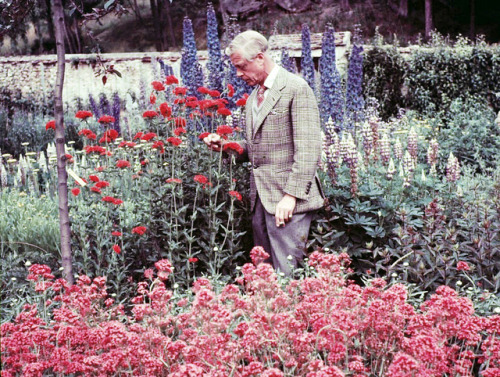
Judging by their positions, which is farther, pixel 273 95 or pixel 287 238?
pixel 287 238

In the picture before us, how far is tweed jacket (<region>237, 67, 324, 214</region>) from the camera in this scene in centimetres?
374

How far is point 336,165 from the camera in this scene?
488cm

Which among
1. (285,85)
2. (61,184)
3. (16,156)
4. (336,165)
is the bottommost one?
(16,156)

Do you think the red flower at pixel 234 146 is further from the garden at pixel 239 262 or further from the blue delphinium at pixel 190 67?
the blue delphinium at pixel 190 67

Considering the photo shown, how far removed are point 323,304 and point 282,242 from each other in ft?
4.50

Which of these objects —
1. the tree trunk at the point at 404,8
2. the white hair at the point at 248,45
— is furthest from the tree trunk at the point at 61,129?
the tree trunk at the point at 404,8

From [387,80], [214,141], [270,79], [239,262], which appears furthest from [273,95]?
[387,80]

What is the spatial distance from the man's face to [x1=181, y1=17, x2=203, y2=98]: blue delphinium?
7.61 feet

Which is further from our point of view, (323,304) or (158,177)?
(158,177)

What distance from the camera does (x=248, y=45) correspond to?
3537 mm

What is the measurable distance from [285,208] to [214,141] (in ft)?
2.22

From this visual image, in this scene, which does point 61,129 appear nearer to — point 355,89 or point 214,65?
point 214,65

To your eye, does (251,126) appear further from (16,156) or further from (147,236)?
(16,156)

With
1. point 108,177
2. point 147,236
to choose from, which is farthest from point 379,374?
point 108,177
